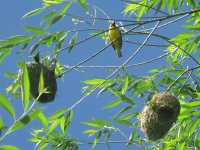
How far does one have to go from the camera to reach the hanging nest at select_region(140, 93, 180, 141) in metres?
3.06

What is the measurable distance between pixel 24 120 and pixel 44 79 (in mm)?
1023

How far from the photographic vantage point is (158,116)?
3.05 metres

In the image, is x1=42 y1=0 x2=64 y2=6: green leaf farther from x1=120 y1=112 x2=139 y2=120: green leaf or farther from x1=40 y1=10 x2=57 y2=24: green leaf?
x1=120 y1=112 x2=139 y2=120: green leaf

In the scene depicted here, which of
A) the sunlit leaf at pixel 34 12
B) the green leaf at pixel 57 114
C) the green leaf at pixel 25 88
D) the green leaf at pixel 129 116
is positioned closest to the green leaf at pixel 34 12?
the sunlit leaf at pixel 34 12

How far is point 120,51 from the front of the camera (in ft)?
11.7

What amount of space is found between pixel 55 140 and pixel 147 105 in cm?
108

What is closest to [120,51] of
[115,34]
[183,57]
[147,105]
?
[115,34]

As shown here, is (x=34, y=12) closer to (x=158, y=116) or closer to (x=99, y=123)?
(x=99, y=123)

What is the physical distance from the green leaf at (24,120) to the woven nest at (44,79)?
0.95 m

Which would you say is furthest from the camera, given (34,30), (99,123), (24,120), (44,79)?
(99,123)

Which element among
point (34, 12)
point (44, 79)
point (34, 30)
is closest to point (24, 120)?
point (44, 79)

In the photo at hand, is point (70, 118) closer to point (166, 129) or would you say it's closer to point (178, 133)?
point (166, 129)

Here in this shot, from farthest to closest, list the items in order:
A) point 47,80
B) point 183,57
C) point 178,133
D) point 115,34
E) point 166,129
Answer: point 183,57, point 178,133, point 115,34, point 166,129, point 47,80

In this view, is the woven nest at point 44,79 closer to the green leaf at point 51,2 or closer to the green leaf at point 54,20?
the green leaf at point 54,20
